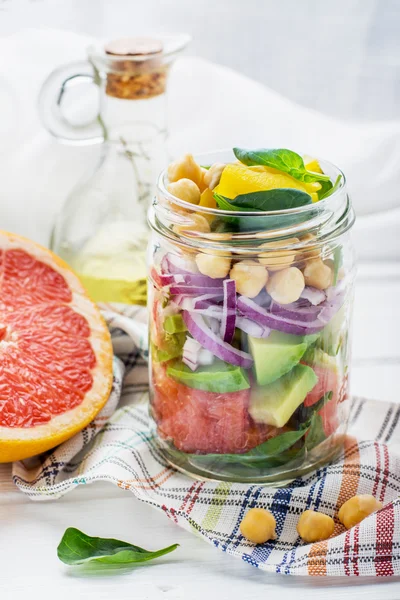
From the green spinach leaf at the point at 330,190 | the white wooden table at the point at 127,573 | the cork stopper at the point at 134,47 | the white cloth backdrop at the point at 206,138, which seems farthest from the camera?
the white cloth backdrop at the point at 206,138

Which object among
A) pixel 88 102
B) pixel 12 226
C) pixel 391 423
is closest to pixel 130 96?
pixel 88 102

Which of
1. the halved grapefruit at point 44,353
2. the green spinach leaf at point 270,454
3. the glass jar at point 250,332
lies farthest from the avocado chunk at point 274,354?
the halved grapefruit at point 44,353

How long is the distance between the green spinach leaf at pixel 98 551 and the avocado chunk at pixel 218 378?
22 centimetres

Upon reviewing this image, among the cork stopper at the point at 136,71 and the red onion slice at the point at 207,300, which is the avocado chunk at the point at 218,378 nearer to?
the red onion slice at the point at 207,300

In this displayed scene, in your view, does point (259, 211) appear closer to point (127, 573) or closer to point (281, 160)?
point (281, 160)

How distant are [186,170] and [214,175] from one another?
0.05 meters

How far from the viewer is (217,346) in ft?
3.61

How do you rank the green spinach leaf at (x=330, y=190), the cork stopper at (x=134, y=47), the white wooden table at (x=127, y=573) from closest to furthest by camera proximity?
the white wooden table at (x=127, y=573) < the green spinach leaf at (x=330, y=190) < the cork stopper at (x=134, y=47)

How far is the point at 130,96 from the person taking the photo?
152 centimetres

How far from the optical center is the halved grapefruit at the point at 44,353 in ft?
3.99

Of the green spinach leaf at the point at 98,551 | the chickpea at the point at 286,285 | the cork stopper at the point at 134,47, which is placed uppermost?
the cork stopper at the point at 134,47

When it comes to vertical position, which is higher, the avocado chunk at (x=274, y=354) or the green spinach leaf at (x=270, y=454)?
the avocado chunk at (x=274, y=354)

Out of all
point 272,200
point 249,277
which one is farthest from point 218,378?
point 272,200

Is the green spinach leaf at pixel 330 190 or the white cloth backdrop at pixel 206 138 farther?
Answer: the white cloth backdrop at pixel 206 138
